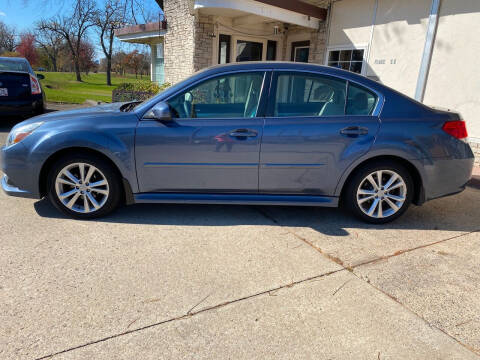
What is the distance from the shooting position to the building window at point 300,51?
10.5m

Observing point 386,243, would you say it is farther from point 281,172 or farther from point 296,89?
point 296,89

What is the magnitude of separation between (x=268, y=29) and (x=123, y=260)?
987cm

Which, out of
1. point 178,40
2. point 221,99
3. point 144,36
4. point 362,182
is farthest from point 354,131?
point 144,36

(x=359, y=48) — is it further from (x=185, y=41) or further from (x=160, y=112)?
(x=160, y=112)

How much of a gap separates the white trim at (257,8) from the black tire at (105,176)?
6.19m

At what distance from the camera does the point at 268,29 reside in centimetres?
1099

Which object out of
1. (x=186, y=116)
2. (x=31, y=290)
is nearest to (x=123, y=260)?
(x=31, y=290)

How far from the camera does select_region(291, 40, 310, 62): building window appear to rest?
34.6ft

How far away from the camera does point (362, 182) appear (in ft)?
12.3

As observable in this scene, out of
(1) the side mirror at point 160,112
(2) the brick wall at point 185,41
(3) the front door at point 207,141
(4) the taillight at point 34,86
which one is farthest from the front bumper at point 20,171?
(2) the brick wall at point 185,41

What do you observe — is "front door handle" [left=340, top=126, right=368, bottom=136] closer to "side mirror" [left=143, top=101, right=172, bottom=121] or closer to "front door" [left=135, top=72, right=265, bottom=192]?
"front door" [left=135, top=72, right=265, bottom=192]

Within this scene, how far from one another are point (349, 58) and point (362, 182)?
21.0 feet

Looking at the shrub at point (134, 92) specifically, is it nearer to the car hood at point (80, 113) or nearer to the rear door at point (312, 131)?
the car hood at point (80, 113)

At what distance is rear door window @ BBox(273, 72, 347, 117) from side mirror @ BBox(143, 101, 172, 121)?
110cm
